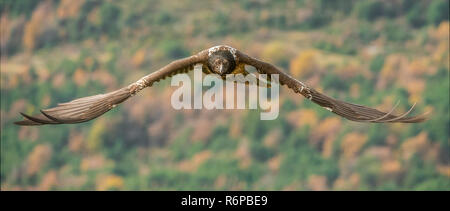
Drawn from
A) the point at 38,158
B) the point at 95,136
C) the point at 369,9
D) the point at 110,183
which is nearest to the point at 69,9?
the point at 95,136

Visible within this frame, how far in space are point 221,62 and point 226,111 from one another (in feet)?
211


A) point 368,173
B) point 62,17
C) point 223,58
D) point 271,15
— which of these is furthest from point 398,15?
point 223,58

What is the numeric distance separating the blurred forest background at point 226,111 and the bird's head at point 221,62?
45.4 meters

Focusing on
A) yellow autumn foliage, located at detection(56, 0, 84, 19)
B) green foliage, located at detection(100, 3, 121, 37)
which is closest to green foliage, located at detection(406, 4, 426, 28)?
green foliage, located at detection(100, 3, 121, 37)

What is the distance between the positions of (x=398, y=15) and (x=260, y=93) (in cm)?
2227

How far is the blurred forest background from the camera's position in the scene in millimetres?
79938

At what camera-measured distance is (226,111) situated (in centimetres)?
9256

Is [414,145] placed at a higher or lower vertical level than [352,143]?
lower

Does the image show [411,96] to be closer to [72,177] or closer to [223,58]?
[72,177]

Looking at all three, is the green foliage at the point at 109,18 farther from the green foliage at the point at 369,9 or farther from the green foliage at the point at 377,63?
the green foliage at the point at 377,63

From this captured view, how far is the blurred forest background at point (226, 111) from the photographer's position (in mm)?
79938

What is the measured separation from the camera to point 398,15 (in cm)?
9394
